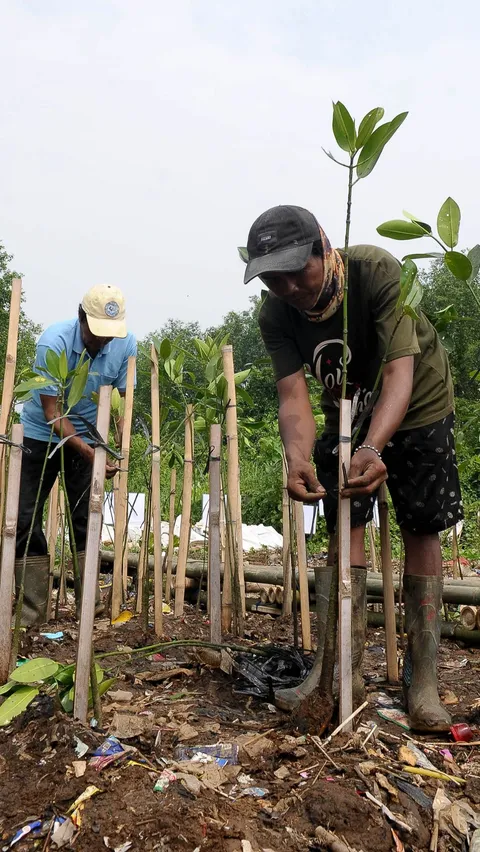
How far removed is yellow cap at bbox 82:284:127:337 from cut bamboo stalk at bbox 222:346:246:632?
0.56 m

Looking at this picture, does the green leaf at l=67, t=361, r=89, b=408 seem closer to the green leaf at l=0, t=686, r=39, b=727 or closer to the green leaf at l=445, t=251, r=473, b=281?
the green leaf at l=0, t=686, r=39, b=727

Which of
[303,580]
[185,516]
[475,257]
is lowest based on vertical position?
[303,580]

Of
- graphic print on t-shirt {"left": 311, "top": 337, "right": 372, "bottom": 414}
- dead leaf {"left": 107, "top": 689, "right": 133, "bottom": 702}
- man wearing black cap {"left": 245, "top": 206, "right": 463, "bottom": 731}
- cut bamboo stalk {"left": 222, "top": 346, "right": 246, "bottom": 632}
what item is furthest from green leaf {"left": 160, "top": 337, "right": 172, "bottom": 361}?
dead leaf {"left": 107, "top": 689, "right": 133, "bottom": 702}

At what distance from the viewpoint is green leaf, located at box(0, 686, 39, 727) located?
1.89 meters

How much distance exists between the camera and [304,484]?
7.57 feet

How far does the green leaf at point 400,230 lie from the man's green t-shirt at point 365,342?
283mm

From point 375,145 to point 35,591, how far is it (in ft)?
9.80

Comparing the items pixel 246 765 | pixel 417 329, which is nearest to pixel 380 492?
pixel 417 329

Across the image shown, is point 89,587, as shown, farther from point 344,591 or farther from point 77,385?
point 344,591

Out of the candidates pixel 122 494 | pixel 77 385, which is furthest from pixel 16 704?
pixel 122 494

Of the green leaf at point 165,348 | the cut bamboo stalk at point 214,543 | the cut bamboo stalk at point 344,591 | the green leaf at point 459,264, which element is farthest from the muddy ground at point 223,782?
the green leaf at point 165,348

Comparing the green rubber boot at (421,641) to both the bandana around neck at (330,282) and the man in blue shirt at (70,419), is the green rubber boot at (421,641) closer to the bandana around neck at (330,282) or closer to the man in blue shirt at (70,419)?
the bandana around neck at (330,282)

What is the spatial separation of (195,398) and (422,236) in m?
2.13

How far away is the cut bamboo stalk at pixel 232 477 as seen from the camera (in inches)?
135
